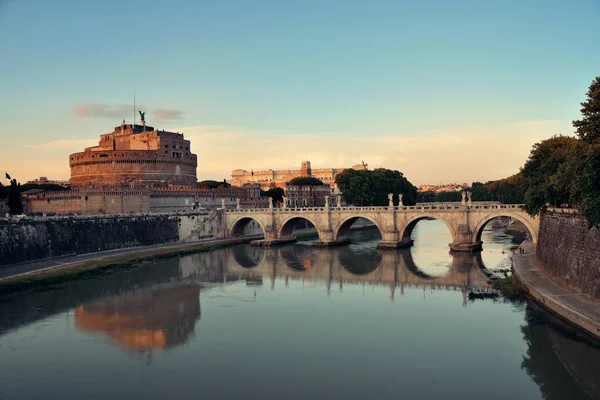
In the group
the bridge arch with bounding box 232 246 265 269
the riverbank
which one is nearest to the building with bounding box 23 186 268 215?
the bridge arch with bounding box 232 246 265 269

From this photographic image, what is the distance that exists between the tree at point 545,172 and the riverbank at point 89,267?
2462cm

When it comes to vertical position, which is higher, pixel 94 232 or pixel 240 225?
pixel 94 232

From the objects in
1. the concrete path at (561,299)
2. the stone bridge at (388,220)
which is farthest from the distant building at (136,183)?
the concrete path at (561,299)

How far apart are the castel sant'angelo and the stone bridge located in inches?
250

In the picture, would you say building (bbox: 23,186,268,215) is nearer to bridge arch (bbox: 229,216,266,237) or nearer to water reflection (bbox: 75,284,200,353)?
bridge arch (bbox: 229,216,266,237)

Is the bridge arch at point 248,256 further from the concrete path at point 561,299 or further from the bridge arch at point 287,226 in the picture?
the concrete path at point 561,299

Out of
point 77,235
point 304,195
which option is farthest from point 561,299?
point 304,195

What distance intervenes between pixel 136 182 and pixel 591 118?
49.2 meters

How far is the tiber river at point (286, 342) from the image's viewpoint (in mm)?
14703

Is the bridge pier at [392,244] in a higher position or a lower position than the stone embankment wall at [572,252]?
lower

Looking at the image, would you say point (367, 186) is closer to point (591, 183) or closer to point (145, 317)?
point (145, 317)

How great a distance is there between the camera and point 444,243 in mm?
47531

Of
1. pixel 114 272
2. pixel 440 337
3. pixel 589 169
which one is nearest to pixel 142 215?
pixel 114 272

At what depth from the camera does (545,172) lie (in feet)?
98.8
